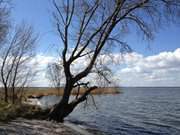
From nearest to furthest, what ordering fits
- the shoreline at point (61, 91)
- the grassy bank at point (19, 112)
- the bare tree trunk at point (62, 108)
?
the grassy bank at point (19, 112) → the bare tree trunk at point (62, 108) → the shoreline at point (61, 91)

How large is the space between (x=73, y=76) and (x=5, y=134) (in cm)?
820

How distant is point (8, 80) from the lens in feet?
91.8

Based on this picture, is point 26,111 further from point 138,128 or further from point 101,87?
point 138,128

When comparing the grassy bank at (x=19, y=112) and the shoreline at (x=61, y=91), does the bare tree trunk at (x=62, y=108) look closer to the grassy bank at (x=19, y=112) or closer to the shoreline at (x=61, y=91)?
the grassy bank at (x=19, y=112)

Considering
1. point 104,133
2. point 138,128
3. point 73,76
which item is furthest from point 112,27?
point 138,128

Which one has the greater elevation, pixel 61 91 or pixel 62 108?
pixel 61 91

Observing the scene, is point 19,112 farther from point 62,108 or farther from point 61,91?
point 61,91

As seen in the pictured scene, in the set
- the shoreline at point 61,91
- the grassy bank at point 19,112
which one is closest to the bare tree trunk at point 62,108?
the grassy bank at point 19,112

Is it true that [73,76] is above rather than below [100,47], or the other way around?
below

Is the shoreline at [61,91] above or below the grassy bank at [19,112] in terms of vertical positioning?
above

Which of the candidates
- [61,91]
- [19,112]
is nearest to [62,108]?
[19,112]

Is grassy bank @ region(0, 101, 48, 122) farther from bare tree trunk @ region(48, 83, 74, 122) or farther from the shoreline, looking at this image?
the shoreline

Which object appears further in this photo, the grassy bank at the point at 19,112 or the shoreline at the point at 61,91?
the shoreline at the point at 61,91

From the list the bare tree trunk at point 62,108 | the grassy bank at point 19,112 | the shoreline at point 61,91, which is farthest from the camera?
the shoreline at point 61,91
